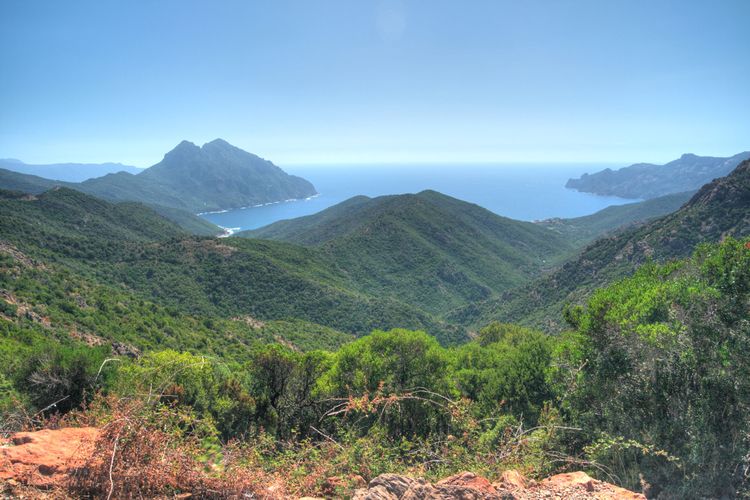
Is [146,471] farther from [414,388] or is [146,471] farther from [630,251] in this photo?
[630,251]

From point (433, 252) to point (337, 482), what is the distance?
100996 millimetres

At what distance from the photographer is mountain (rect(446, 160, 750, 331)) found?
55938 mm

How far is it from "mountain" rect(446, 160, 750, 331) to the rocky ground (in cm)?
5103

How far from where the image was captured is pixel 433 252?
105 metres

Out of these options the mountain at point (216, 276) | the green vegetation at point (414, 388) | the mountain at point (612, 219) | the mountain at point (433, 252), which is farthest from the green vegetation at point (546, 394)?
the mountain at point (612, 219)

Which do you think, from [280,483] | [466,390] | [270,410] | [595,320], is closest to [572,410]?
[595,320]

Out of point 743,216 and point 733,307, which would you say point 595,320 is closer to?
point 733,307

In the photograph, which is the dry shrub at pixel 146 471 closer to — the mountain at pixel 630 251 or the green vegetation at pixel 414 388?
the green vegetation at pixel 414 388

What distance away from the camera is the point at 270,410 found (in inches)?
572

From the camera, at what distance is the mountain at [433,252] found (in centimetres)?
9412

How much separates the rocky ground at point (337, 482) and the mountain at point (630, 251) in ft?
167

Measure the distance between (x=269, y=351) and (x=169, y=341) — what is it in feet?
78.9

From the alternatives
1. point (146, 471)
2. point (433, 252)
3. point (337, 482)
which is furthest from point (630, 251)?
point (146, 471)

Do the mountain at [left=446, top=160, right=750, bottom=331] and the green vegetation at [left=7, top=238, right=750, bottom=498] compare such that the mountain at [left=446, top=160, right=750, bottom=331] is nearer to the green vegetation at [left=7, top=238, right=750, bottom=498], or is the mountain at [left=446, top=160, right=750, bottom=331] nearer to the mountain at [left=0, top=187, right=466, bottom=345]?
the mountain at [left=0, top=187, right=466, bottom=345]
